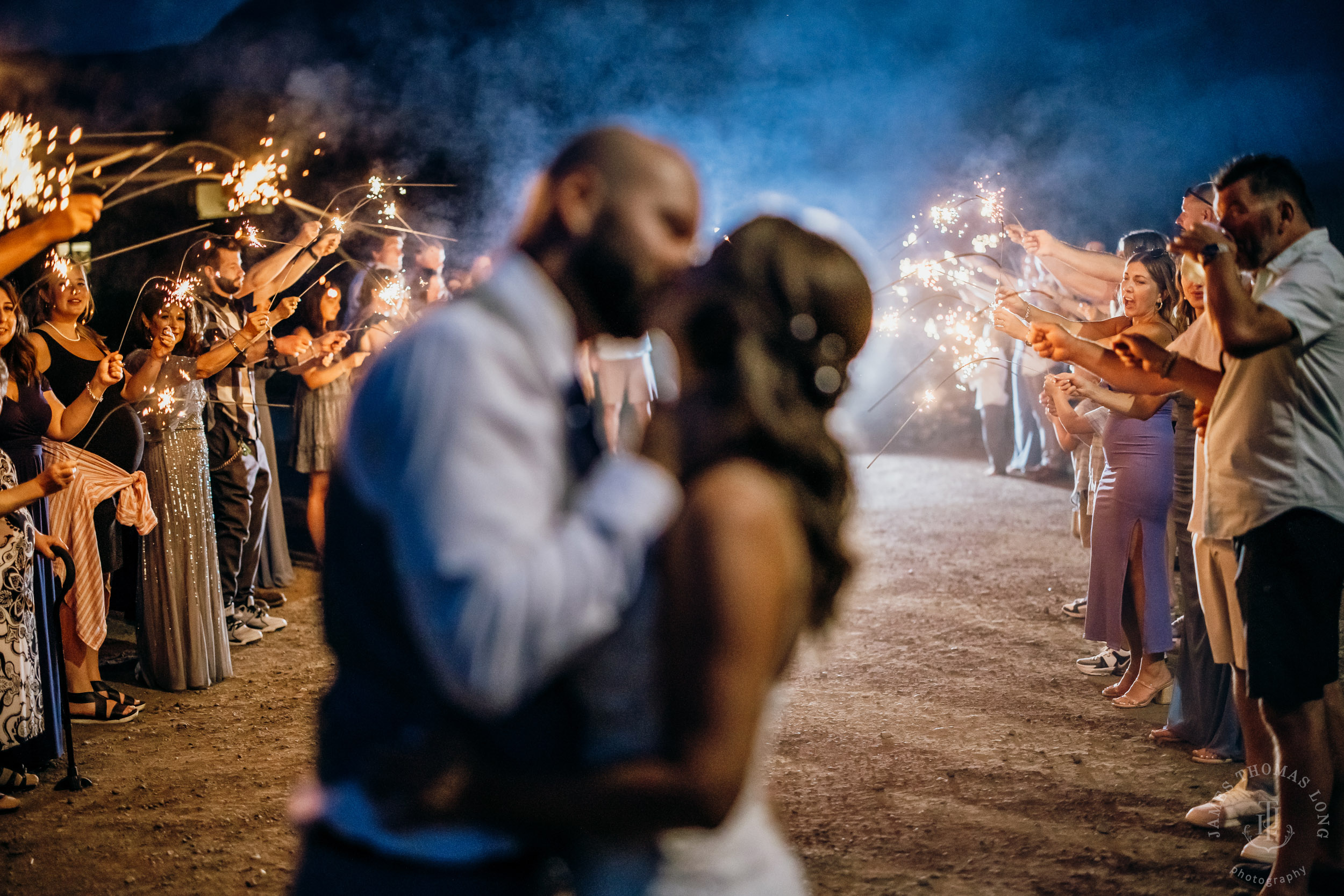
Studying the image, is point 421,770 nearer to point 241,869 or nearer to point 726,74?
point 241,869

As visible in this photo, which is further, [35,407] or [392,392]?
[35,407]

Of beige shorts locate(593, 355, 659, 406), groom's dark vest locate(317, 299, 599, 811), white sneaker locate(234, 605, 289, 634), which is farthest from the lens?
beige shorts locate(593, 355, 659, 406)

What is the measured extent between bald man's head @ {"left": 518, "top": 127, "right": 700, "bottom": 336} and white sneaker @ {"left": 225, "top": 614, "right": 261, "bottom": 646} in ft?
18.8

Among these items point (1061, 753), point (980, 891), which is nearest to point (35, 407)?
point (980, 891)

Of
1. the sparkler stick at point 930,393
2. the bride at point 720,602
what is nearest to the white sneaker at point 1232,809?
the sparkler stick at point 930,393

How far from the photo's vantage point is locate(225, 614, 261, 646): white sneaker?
6152 millimetres

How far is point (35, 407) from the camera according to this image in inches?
168

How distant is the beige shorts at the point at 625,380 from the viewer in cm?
933

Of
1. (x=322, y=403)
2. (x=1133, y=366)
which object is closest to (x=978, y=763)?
(x=1133, y=366)

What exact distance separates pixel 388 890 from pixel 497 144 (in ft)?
47.8

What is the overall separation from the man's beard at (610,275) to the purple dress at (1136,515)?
4.21 metres

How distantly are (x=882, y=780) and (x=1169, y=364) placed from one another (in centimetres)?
222

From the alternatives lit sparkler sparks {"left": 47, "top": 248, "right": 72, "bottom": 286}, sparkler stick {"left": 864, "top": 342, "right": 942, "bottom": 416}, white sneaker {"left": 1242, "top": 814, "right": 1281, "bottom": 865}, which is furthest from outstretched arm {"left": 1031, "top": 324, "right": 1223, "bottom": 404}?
lit sparkler sparks {"left": 47, "top": 248, "right": 72, "bottom": 286}

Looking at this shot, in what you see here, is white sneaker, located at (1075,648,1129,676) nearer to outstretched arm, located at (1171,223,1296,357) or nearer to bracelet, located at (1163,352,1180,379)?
bracelet, located at (1163,352,1180,379)
